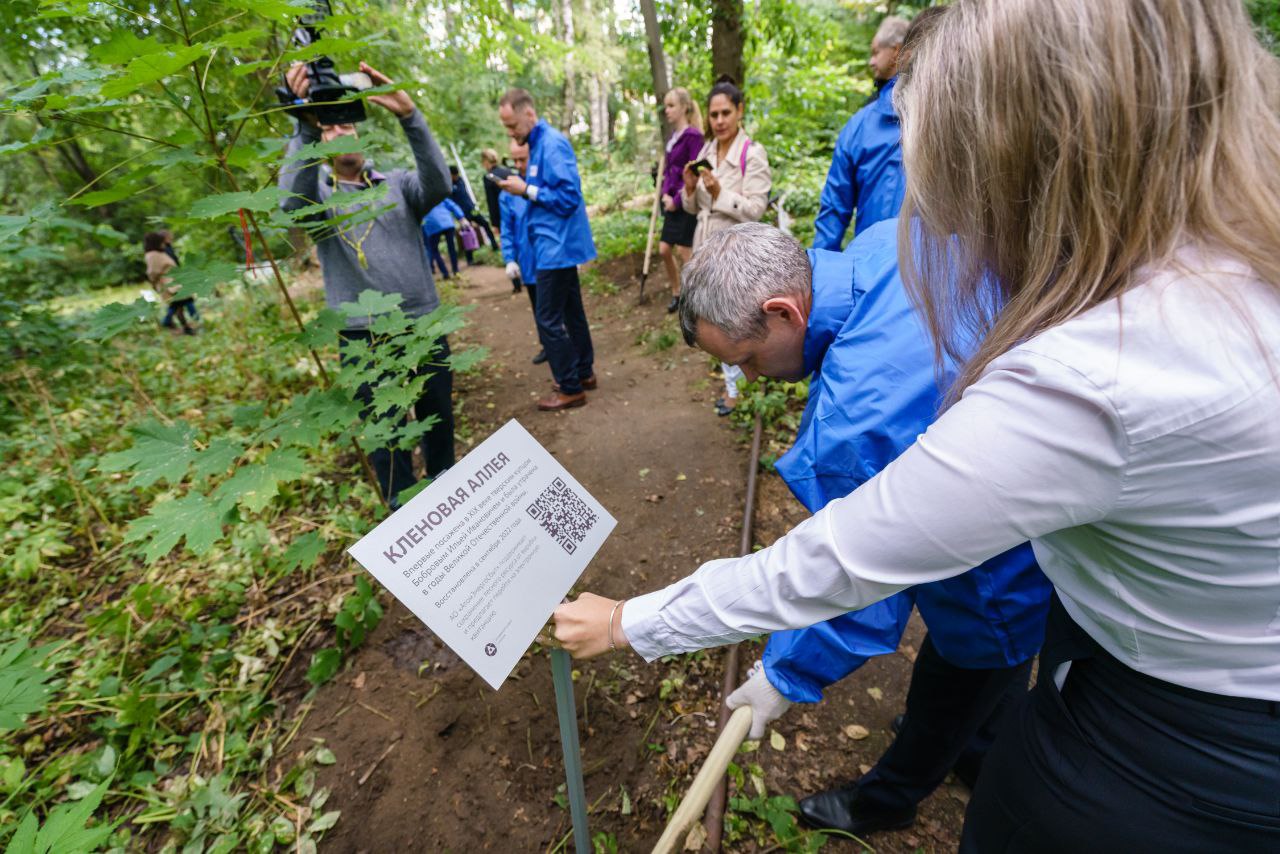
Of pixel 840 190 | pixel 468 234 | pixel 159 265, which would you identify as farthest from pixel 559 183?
pixel 159 265

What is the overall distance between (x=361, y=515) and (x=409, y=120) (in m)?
2.45

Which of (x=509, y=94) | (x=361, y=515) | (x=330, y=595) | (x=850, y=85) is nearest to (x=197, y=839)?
(x=330, y=595)

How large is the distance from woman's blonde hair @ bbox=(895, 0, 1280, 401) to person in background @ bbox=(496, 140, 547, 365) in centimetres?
426

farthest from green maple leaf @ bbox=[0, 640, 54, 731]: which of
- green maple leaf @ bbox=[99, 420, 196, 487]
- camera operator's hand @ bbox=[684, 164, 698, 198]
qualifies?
camera operator's hand @ bbox=[684, 164, 698, 198]

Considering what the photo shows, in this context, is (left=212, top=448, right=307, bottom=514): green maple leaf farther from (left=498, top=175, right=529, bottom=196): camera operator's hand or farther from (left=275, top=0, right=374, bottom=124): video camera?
(left=498, top=175, right=529, bottom=196): camera operator's hand

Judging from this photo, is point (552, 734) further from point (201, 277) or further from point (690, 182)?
point (690, 182)

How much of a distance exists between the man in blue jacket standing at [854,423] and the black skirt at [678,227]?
4.81m

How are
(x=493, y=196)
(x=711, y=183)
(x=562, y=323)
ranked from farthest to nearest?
1. (x=493, y=196)
2. (x=562, y=323)
3. (x=711, y=183)

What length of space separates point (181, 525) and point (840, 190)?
153 inches

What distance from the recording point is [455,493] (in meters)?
1.16

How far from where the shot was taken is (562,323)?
469cm

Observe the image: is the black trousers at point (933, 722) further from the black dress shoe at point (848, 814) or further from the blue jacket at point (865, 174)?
the blue jacket at point (865, 174)

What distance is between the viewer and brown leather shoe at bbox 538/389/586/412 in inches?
196

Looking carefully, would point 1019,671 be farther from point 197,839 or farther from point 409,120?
point 409,120
